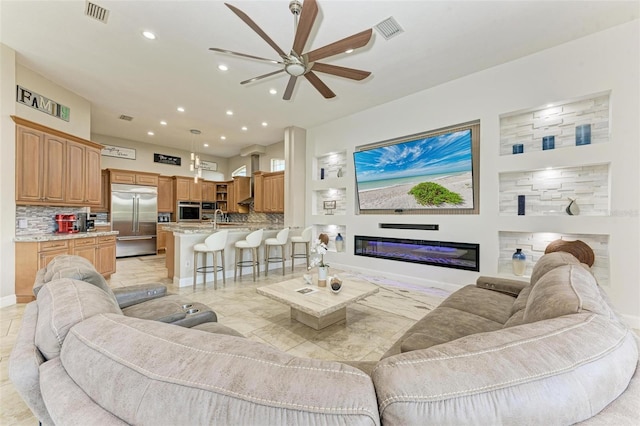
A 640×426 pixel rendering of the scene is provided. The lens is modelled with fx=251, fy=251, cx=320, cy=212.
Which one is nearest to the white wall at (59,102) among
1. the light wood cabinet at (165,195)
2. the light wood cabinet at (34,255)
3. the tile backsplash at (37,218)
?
the tile backsplash at (37,218)

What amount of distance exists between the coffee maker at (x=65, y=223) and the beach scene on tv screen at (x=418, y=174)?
536cm

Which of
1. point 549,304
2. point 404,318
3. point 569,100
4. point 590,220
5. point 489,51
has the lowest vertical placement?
point 404,318

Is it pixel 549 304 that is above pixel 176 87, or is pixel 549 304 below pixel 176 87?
below

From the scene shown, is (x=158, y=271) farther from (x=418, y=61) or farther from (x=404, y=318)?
(x=418, y=61)

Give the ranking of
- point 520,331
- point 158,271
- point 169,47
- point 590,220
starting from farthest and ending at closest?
1. point 158,271
2. point 169,47
3. point 590,220
4. point 520,331

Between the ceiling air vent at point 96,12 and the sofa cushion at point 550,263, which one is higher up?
the ceiling air vent at point 96,12

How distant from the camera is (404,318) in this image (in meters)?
3.05

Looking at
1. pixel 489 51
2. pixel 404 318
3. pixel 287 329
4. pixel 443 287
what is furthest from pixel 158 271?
pixel 489 51

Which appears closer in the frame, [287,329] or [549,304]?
[549,304]

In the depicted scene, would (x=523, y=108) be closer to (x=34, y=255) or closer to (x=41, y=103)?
(x=34, y=255)

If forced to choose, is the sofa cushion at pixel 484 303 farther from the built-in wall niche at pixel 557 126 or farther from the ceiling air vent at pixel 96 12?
the ceiling air vent at pixel 96 12

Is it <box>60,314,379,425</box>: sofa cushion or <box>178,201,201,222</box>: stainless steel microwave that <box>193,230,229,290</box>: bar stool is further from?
<box>178,201,201,222</box>: stainless steel microwave

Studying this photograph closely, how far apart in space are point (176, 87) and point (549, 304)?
537 centimetres

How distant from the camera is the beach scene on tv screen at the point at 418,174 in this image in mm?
4016
